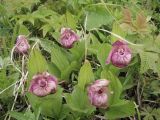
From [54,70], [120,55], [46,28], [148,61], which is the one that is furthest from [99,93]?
[46,28]

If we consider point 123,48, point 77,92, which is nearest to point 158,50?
point 123,48

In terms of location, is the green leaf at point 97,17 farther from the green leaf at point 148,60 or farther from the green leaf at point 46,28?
the green leaf at point 148,60

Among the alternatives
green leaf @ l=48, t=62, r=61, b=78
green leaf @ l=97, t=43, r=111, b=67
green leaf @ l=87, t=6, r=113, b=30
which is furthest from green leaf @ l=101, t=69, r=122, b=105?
green leaf @ l=87, t=6, r=113, b=30

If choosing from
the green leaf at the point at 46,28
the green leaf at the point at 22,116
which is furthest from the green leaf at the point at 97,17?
the green leaf at the point at 22,116

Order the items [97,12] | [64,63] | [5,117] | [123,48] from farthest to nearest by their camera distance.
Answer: [97,12]
[64,63]
[5,117]
[123,48]

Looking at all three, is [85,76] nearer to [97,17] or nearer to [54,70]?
[54,70]

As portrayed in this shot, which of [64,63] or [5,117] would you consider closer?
[5,117]

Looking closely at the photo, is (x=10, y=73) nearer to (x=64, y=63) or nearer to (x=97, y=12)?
(x=64, y=63)

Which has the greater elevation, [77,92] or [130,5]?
[130,5]
